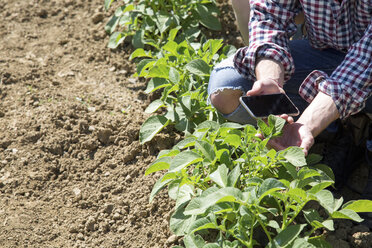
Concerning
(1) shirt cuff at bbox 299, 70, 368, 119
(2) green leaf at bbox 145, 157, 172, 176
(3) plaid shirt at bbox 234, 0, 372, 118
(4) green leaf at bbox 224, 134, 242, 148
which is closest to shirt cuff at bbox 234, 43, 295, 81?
(3) plaid shirt at bbox 234, 0, 372, 118

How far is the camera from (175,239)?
194 centimetres

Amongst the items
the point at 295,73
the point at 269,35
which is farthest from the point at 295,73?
the point at 269,35

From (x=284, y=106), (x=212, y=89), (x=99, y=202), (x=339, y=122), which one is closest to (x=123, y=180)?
(x=99, y=202)

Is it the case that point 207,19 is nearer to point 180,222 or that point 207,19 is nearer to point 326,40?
point 326,40

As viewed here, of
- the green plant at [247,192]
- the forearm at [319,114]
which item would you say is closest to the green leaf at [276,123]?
the green plant at [247,192]

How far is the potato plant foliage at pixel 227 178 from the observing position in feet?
5.36

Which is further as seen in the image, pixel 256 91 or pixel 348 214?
pixel 256 91

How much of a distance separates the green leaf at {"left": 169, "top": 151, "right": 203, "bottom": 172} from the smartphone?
0.78 feet

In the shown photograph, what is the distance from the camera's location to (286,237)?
1.63m

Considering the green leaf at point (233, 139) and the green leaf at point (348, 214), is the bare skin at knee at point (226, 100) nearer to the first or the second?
the green leaf at point (233, 139)

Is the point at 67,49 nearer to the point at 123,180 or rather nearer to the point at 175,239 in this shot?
the point at 123,180

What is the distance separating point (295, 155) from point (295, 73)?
2.02 ft

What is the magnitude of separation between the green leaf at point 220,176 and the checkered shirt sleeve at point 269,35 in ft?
1.55

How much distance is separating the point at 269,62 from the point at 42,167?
3.46ft
